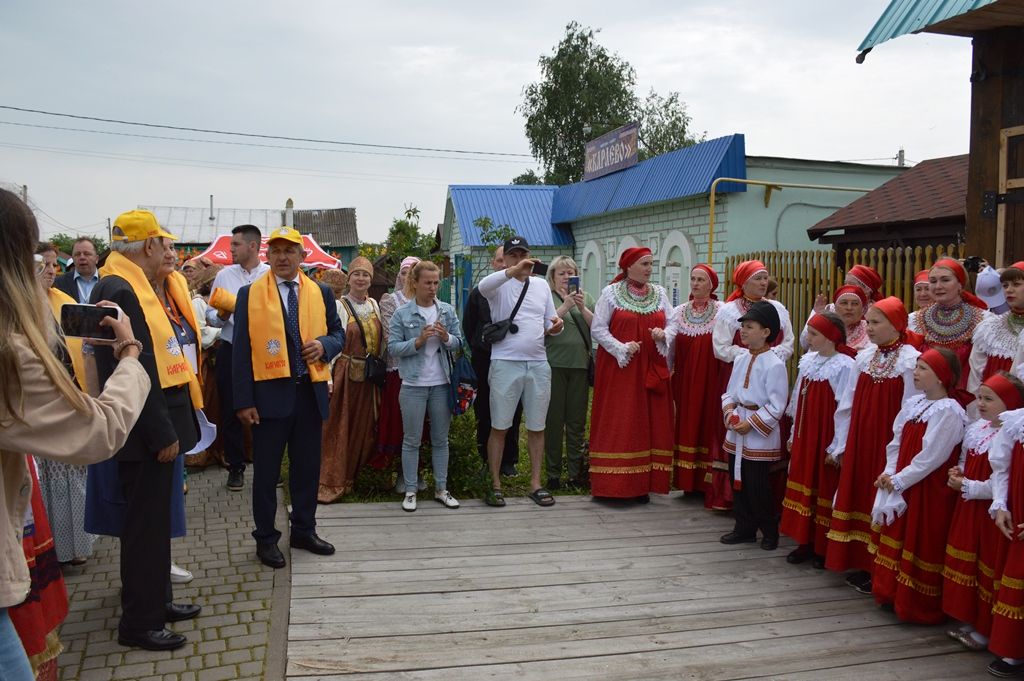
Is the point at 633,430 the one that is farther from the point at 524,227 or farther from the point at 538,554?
the point at 524,227

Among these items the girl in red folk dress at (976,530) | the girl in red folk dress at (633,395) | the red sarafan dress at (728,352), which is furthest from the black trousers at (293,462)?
the girl in red folk dress at (976,530)

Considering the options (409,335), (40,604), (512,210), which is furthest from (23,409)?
(512,210)

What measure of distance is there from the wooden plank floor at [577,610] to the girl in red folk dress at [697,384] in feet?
1.96

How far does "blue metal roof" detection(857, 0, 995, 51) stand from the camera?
4.98 metres

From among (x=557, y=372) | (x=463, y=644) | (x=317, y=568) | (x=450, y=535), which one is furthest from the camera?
(x=557, y=372)

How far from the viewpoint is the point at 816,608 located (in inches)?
166

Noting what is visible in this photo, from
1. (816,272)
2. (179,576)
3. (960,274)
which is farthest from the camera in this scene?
(816,272)

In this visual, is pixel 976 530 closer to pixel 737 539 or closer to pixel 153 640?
pixel 737 539

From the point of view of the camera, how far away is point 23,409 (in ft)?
6.01

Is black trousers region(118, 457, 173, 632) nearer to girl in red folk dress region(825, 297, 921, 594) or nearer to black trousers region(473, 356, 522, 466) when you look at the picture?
black trousers region(473, 356, 522, 466)

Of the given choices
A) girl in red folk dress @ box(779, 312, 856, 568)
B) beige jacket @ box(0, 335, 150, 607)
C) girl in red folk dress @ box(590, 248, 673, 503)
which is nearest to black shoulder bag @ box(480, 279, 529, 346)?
girl in red folk dress @ box(590, 248, 673, 503)

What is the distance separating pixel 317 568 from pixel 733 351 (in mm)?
3158

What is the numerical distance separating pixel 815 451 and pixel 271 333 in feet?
10.9

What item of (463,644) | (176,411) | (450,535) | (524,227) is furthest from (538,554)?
(524,227)
